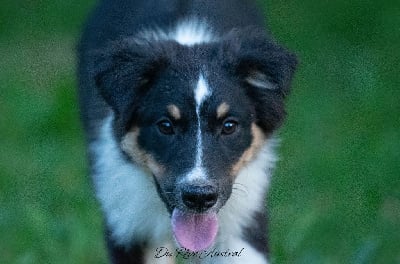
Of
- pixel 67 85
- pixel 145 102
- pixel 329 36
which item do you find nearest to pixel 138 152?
pixel 145 102

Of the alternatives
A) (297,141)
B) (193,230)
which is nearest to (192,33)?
(193,230)

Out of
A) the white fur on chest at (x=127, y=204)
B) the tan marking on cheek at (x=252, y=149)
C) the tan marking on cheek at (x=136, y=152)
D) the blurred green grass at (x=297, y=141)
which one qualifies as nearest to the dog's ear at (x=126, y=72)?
the tan marking on cheek at (x=136, y=152)

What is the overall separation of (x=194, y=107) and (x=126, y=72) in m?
0.37

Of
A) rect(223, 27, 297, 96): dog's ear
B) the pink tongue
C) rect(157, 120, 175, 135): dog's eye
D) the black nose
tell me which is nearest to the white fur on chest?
the pink tongue

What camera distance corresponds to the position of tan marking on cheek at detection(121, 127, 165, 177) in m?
5.36

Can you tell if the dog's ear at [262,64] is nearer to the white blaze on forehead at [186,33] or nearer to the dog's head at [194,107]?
the dog's head at [194,107]

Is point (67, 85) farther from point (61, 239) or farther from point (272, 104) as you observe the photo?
point (272, 104)

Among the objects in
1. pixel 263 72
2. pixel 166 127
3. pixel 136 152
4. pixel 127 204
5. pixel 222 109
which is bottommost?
pixel 127 204

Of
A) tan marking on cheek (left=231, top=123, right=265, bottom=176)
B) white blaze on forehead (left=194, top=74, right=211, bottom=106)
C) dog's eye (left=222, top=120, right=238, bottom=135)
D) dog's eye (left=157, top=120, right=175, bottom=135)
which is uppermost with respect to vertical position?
white blaze on forehead (left=194, top=74, right=211, bottom=106)

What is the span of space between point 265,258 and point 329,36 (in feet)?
15.5

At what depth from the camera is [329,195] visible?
7164 millimetres

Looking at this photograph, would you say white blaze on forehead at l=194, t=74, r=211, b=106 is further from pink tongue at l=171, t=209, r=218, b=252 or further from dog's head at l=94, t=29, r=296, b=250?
pink tongue at l=171, t=209, r=218, b=252

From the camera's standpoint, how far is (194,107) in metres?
5.17

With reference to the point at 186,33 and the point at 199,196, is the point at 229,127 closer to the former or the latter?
the point at 199,196
